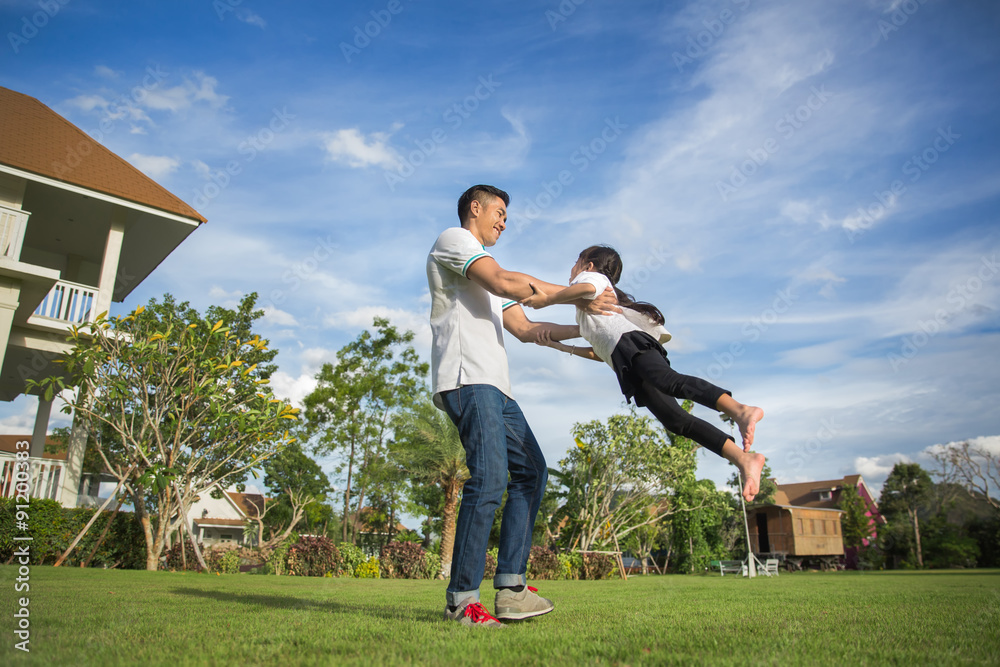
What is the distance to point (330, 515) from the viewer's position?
72.0 ft

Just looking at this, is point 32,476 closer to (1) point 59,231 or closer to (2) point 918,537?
(1) point 59,231

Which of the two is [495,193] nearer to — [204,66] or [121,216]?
[204,66]

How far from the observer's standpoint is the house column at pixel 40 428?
1258cm

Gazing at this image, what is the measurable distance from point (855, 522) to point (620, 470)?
3001 centimetres

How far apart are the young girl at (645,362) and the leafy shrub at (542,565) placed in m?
12.9

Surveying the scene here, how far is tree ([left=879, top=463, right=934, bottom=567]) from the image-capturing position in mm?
40188

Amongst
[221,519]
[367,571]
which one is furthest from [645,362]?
[221,519]

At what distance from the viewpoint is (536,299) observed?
3008 millimetres

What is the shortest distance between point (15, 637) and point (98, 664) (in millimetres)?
768

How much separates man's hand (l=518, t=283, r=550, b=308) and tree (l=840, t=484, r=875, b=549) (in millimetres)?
47436

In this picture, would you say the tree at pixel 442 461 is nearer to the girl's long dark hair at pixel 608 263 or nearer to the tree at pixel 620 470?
the tree at pixel 620 470

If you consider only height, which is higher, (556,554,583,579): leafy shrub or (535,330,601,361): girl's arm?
(535,330,601,361): girl's arm

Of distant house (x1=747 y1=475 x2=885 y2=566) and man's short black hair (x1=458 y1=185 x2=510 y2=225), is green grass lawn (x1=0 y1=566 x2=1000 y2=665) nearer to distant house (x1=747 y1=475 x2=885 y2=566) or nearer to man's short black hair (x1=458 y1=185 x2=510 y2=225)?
man's short black hair (x1=458 y1=185 x2=510 y2=225)

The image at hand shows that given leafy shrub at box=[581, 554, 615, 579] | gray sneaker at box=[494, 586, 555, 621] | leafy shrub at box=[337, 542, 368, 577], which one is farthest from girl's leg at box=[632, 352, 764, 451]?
leafy shrub at box=[581, 554, 615, 579]
